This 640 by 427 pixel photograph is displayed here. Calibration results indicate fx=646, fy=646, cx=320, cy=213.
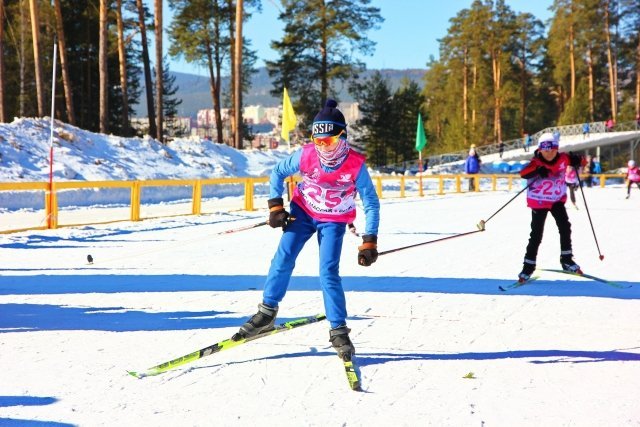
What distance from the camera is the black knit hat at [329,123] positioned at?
4285mm

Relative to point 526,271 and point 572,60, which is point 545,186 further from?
point 572,60

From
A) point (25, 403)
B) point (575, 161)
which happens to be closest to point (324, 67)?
point (575, 161)

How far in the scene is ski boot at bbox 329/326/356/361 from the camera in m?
4.14

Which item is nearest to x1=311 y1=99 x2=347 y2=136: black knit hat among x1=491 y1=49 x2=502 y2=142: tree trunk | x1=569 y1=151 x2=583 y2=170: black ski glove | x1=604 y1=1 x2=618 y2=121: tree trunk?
x1=569 y1=151 x2=583 y2=170: black ski glove

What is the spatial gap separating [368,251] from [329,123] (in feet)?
2.93

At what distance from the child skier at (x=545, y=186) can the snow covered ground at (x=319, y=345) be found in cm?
48

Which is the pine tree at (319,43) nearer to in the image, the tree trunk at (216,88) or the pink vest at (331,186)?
the tree trunk at (216,88)

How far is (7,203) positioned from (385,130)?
134 feet

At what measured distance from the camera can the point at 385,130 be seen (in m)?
55.6

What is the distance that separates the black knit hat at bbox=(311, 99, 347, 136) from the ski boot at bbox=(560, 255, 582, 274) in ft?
15.6

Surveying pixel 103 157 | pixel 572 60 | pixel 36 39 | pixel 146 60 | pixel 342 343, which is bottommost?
pixel 342 343

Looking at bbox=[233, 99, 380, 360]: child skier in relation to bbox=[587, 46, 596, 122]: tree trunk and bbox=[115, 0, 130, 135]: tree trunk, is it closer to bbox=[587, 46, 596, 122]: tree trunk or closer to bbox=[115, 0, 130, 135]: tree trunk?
bbox=[115, 0, 130, 135]: tree trunk

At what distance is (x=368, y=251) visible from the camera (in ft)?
14.2

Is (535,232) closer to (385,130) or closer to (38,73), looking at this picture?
(38,73)
